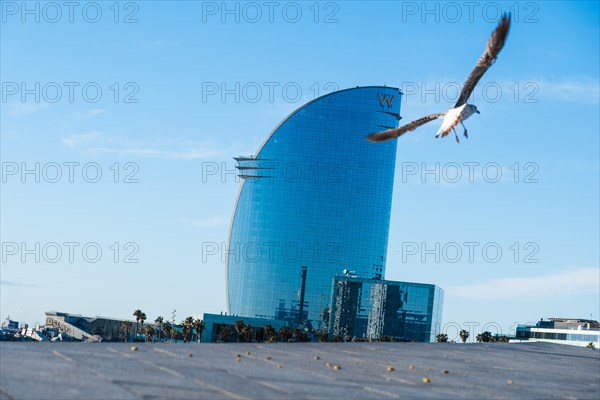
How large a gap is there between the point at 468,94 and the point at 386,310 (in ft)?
551

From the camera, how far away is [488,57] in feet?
64.7

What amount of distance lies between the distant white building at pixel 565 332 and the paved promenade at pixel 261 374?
514 ft

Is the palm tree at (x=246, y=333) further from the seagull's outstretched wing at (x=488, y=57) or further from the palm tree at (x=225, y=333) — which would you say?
the seagull's outstretched wing at (x=488, y=57)

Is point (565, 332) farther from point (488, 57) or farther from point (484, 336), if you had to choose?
point (488, 57)

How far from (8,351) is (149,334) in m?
179

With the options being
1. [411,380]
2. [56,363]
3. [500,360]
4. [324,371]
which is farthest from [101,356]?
[500,360]

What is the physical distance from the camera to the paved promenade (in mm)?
11625

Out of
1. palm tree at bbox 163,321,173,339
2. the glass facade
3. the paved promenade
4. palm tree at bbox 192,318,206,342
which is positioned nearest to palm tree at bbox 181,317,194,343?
palm tree at bbox 192,318,206,342

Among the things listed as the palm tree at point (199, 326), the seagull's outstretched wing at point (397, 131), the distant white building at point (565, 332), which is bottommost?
the seagull's outstretched wing at point (397, 131)

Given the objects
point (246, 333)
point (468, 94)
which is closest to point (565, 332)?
point (246, 333)

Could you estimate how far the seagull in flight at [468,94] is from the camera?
19.2 meters

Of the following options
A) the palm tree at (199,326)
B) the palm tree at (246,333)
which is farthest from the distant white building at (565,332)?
the palm tree at (199,326)

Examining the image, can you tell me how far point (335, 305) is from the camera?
Answer: 19425 cm

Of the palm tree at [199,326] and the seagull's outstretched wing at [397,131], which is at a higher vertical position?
the palm tree at [199,326]
